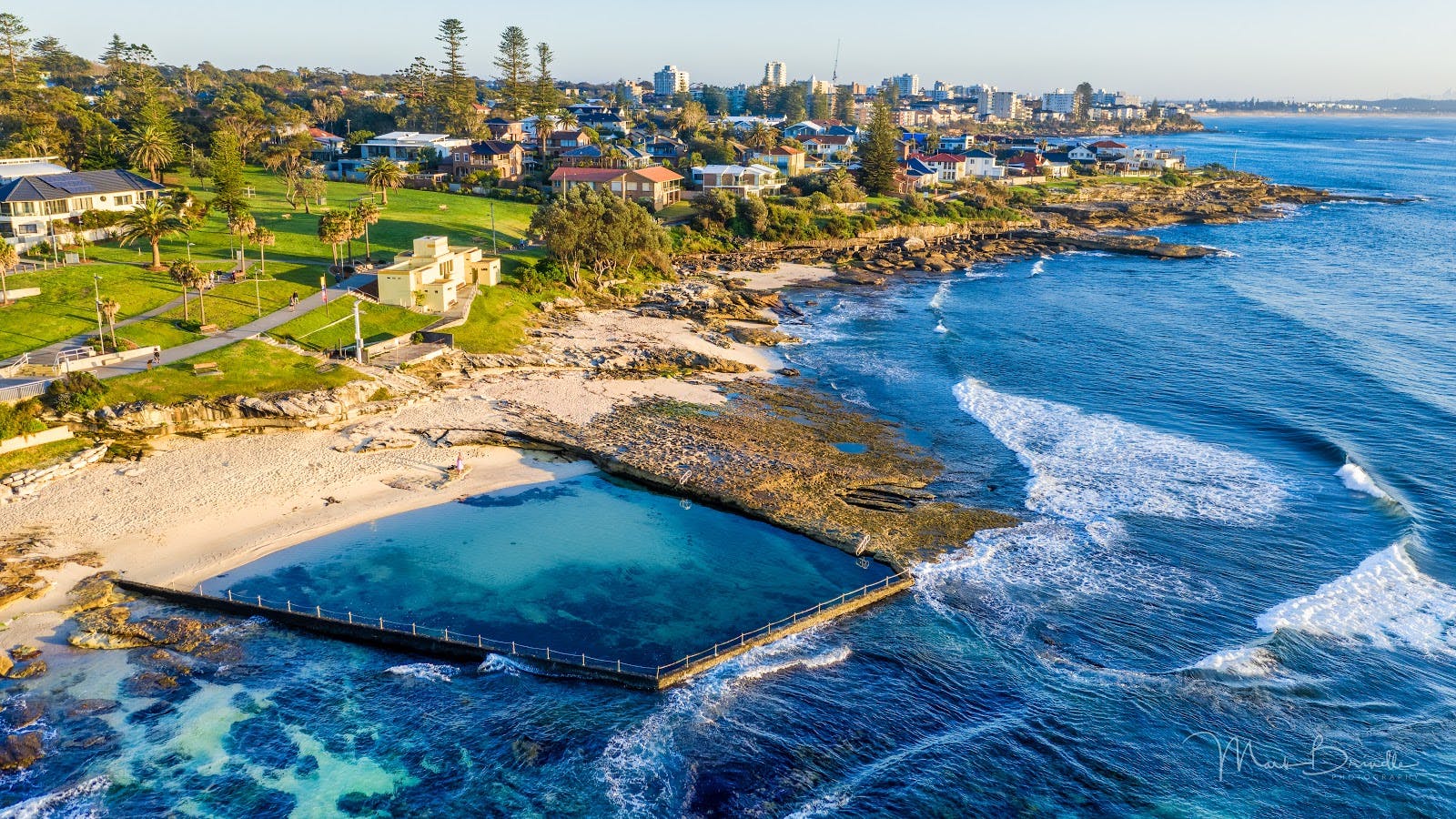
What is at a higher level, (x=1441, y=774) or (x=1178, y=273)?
(x=1178, y=273)

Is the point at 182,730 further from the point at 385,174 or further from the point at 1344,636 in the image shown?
the point at 385,174

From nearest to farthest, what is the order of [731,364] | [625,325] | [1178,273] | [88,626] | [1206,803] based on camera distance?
1. [1206,803]
2. [88,626]
3. [731,364]
4. [625,325]
5. [1178,273]

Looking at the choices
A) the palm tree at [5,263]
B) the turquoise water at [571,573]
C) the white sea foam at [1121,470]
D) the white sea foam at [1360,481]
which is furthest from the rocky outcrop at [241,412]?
the white sea foam at [1360,481]

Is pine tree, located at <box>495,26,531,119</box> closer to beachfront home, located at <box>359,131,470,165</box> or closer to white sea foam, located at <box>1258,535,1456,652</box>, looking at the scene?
beachfront home, located at <box>359,131,470,165</box>

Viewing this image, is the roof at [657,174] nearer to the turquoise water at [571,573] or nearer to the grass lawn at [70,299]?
the grass lawn at [70,299]

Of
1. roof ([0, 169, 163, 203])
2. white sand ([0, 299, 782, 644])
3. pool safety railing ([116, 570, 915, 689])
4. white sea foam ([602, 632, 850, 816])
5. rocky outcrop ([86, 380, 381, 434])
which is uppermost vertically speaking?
roof ([0, 169, 163, 203])

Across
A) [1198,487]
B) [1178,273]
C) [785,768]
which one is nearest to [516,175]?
[1178,273]

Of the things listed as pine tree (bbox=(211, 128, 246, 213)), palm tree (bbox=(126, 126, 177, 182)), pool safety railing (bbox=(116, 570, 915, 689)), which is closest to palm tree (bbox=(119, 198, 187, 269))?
pine tree (bbox=(211, 128, 246, 213))
